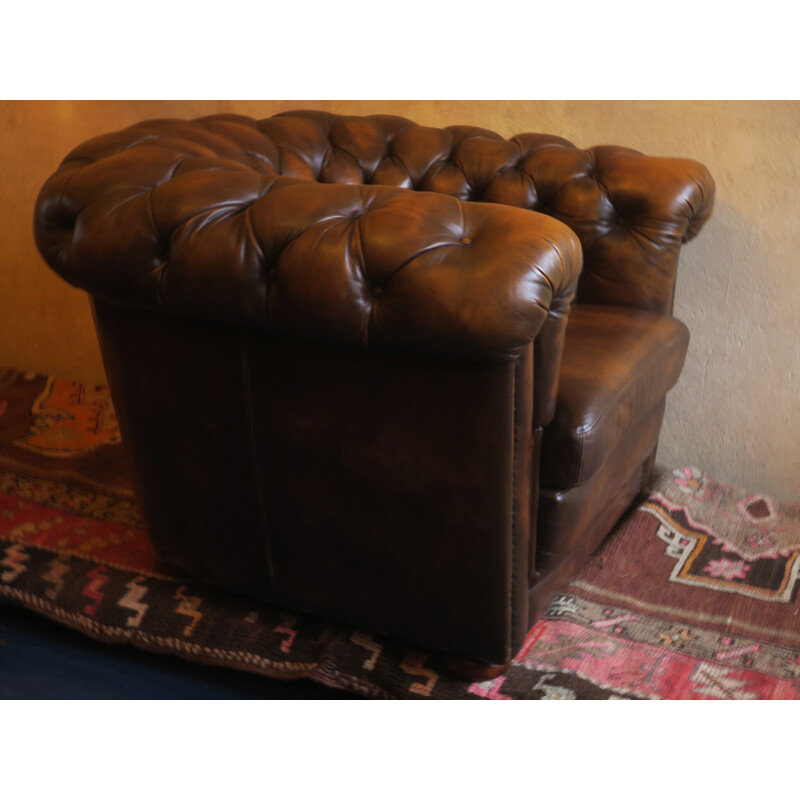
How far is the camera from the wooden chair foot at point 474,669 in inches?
61.1

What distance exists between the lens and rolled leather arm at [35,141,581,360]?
120 centimetres

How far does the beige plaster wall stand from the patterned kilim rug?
5.3 inches

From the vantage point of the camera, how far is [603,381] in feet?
5.23

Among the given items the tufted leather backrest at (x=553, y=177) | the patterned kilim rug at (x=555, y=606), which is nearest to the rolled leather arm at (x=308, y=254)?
the tufted leather backrest at (x=553, y=177)

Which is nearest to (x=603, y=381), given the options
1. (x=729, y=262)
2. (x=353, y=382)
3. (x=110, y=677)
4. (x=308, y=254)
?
(x=353, y=382)

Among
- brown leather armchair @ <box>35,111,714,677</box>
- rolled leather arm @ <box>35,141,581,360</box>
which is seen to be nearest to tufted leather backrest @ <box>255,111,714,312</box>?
brown leather armchair @ <box>35,111,714,677</box>

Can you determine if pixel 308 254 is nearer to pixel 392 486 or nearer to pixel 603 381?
pixel 392 486

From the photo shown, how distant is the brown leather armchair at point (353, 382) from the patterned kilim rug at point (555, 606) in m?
0.09

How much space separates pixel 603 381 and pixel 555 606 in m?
0.53

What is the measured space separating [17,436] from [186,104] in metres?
1.15

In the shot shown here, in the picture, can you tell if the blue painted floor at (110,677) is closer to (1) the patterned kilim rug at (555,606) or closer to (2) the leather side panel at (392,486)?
(1) the patterned kilim rug at (555,606)

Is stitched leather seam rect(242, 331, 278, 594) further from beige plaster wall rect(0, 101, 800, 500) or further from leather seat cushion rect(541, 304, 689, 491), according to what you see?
beige plaster wall rect(0, 101, 800, 500)

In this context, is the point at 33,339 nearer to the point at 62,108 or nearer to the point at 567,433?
the point at 62,108
